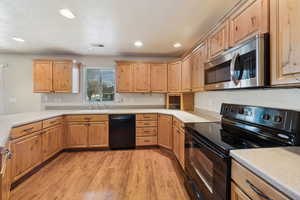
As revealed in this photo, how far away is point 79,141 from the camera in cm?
335

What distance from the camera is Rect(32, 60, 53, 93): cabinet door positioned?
3.53m

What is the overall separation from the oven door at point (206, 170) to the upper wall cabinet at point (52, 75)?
321 cm

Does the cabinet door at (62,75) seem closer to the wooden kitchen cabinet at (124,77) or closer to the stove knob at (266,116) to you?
the wooden kitchen cabinet at (124,77)

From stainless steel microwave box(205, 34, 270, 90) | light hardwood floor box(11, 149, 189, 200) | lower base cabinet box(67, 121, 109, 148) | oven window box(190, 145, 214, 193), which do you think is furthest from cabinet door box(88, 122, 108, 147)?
stainless steel microwave box(205, 34, 270, 90)

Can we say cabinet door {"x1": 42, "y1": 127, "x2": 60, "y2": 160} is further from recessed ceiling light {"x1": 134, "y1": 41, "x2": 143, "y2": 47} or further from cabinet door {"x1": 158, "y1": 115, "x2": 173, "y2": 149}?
recessed ceiling light {"x1": 134, "y1": 41, "x2": 143, "y2": 47}

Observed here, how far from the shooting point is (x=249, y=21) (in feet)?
4.14

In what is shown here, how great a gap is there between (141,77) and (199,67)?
1777 millimetres

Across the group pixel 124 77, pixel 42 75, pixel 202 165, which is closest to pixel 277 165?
pixel 202 165

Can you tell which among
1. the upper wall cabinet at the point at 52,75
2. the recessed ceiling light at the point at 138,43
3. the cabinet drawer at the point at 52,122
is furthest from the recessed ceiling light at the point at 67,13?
the cabinet drawer at the point at 52,122

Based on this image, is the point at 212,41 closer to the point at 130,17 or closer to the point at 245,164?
the point at 130,17

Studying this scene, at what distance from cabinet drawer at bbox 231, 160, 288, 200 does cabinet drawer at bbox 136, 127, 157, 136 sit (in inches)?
103

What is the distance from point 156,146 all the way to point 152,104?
1.20 m

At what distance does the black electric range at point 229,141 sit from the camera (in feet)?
3.46

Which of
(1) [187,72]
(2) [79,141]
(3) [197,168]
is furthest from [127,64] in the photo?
(3) [197,168]
